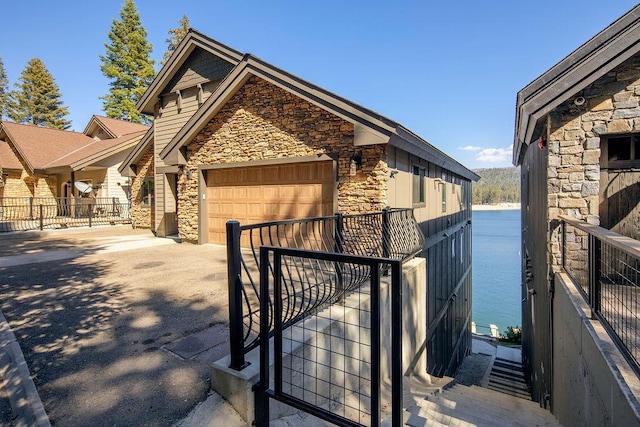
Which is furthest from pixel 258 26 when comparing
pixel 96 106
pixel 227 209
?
pixel 96 106

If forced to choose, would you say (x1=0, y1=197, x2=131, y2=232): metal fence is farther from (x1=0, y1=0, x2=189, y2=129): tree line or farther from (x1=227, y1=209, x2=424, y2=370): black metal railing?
(x1=0, y1=0, x2=189, y2=129): tree line

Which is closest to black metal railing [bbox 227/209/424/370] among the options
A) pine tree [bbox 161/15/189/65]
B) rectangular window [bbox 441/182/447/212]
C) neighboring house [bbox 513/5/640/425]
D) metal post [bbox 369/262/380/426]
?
metal post [bbox 369/262/380/426]

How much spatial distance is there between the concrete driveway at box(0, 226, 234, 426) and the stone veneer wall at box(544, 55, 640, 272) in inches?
202

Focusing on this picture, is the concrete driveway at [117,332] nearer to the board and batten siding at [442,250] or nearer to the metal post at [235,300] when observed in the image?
the metal post at [235,300]

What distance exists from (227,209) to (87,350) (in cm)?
676

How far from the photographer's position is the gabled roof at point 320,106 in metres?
6.52

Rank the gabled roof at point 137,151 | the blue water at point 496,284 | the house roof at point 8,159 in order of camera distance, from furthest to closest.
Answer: the blue water at point 496,284
the house roof at point 8,159
the gabled roof at point 137,151

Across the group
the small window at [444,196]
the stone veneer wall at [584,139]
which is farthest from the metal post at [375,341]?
the small window at [444,196]

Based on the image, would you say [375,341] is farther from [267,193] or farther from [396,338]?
[267,193]

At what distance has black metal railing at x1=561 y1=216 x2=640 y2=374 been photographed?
2446 millimetres

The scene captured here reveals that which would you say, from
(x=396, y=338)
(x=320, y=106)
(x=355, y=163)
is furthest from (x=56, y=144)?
(x=396, y=338)

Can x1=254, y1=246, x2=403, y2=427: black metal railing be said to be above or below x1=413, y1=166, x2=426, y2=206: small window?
below

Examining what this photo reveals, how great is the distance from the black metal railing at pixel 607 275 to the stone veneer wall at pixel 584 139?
0.22 ft

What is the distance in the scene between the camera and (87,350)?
318 cm
